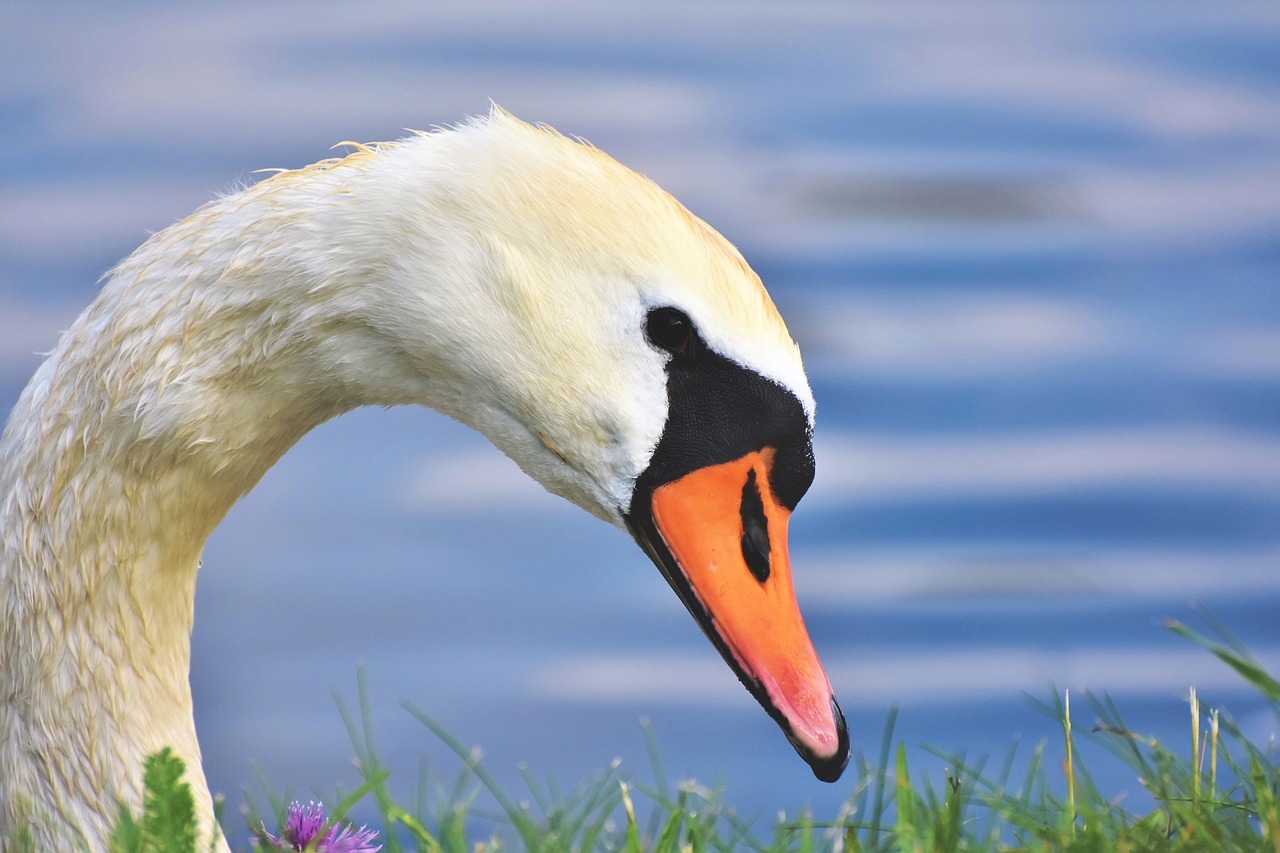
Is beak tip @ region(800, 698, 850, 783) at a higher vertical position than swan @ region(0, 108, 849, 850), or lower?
lower

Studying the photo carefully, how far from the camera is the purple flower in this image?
8.36 feet

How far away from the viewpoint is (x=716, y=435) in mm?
2717

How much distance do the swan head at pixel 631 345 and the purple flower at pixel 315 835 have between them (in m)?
0.71

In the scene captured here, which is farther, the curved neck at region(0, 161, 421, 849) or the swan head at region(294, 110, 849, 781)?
the curved neck at region(0, 161, 421, 849)

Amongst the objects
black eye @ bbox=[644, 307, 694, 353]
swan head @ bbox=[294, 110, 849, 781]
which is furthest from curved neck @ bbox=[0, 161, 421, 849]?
black eye @ bbox=[644, 307, 694, 353]

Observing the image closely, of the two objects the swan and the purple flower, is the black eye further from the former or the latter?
the purple flower

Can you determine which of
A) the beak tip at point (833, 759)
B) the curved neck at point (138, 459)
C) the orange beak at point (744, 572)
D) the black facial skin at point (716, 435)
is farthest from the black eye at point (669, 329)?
the beak tip at point (833, 759)

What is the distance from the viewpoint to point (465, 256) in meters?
2.74

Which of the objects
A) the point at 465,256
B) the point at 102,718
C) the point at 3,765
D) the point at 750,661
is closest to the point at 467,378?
the point at 465,256

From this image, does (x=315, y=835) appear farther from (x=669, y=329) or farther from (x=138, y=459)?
(x=669, y=329)

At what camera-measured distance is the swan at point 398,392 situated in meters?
2.68

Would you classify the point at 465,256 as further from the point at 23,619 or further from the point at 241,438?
the point at 23,619

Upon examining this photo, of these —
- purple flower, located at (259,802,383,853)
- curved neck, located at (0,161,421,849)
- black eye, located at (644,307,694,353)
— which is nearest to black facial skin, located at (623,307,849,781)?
black eye, located at (644,307,694,353)

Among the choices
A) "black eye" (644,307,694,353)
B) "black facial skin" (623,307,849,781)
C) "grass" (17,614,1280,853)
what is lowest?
"grass" (17,614,1280,853)
